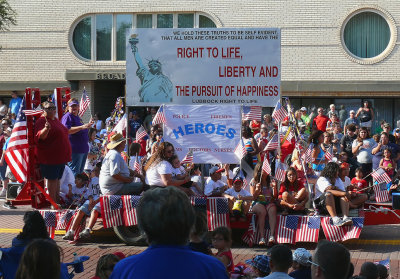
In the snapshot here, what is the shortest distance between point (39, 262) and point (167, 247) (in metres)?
1.18

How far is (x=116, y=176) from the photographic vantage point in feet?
33.8

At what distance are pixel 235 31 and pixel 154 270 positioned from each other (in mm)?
8099

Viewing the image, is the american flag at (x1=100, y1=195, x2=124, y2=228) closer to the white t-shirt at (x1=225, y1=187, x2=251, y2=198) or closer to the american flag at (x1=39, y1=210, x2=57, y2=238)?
the american flag at (x1=39, y1=210, x2=57, y2=238)

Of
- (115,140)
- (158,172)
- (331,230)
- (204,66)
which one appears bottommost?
(331,230)

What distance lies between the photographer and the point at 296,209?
10.3 metres

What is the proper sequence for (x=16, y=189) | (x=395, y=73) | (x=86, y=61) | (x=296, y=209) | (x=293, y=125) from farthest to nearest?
(x=86, y=61) < (x=395, y=73) < (x=16, y=189) < (x=293, y=125) < (x=296, y=209)

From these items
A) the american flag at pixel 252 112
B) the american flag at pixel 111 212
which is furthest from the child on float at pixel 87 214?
the american flag at pixel 252 112

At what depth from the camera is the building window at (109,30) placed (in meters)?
23.8

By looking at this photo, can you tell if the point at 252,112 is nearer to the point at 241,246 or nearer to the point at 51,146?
the point at 241,246

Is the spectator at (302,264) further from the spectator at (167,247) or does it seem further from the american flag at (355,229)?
the american flag at (355,229)

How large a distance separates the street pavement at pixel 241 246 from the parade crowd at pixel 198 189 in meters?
0.33

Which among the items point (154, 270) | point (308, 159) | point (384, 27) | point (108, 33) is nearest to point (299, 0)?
point (384, 27)

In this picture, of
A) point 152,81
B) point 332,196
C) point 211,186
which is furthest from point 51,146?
point 332,196

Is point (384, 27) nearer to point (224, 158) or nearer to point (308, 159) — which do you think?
point (308, 159)
